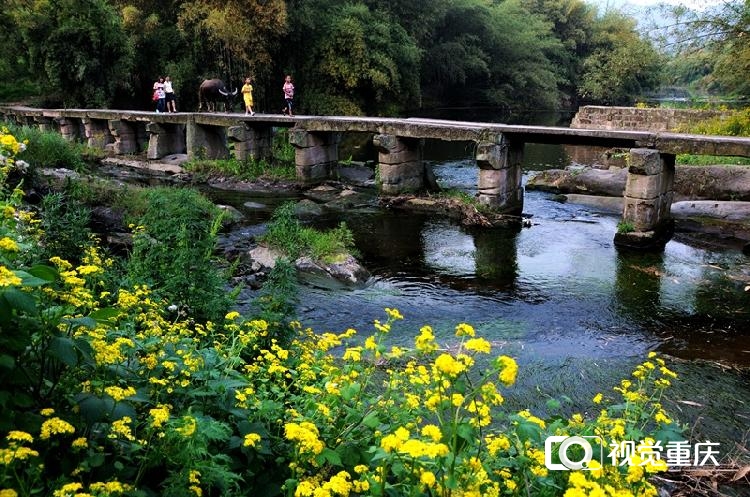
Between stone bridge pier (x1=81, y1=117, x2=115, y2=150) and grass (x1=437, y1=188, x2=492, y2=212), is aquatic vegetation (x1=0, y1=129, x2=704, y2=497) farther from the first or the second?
stone bridge pier (x1=81, y1=117, x2=115, y2=150)

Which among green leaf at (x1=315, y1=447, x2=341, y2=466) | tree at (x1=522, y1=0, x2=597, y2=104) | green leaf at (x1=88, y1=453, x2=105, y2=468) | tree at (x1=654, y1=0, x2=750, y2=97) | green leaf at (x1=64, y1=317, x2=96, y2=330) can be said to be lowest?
green leaf at (x1=315, y1=447, x2=341, y2=466)

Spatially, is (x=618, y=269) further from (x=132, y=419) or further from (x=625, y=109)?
(x=625, y=109)

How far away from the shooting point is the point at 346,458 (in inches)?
121

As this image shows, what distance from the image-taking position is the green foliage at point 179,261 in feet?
19.2

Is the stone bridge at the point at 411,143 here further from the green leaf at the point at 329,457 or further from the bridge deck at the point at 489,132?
the green leaf at the point at 329,457

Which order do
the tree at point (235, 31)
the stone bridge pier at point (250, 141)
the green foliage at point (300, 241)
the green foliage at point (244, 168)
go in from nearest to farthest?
the green foliage at point (300, 241) → the green foliage at point (244, 168) → the stone bridge pier at point (250, 141) → the tree at point (235, 31)

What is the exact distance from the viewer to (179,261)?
19.7 ft

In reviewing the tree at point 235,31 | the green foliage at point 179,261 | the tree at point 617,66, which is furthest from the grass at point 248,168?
the tree at point 617,66

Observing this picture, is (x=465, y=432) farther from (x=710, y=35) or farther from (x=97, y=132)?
(x=97, y=132)

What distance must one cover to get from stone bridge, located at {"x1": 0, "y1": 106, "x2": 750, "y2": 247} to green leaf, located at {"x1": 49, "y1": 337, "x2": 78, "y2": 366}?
11240 mm

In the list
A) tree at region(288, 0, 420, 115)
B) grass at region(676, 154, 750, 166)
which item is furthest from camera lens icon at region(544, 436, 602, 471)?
tree at region(288, 0, 420, 115)

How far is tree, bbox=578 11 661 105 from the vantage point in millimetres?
38688

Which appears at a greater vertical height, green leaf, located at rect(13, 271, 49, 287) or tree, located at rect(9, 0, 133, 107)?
tree, located at rect(9, 0, 133, 107)

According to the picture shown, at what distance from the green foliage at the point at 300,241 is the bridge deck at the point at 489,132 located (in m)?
4.37
